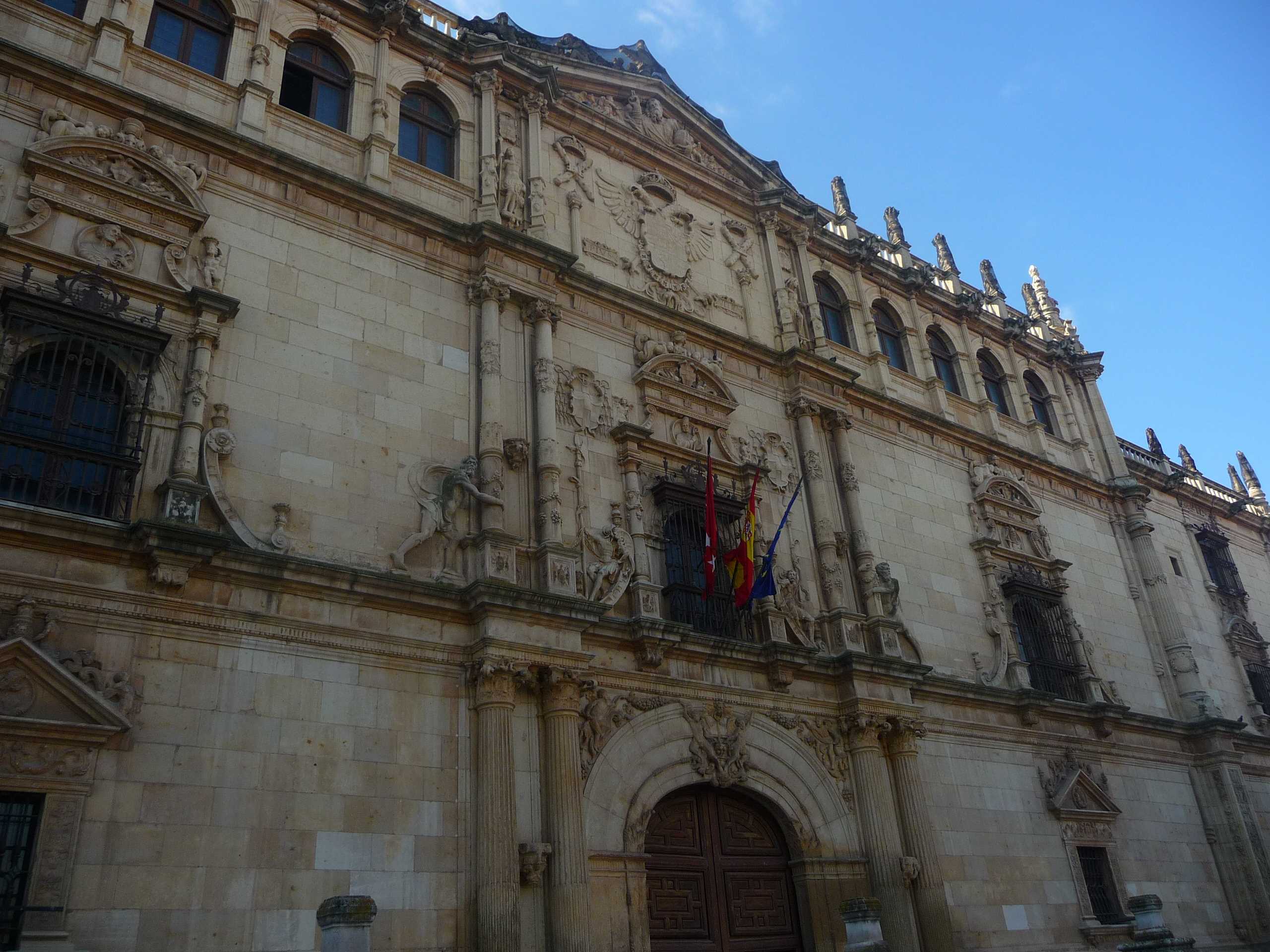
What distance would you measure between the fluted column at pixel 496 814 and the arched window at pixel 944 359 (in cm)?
1365

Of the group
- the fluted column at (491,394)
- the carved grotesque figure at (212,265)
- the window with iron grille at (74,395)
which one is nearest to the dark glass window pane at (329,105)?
the fluted column at (491,394)

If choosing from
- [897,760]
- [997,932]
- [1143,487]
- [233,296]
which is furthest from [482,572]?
[1143,487]

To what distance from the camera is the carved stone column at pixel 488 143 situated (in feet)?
49.2

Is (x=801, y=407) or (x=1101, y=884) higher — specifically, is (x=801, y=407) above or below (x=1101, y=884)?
above

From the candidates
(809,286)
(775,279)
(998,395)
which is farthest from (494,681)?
(998,395)

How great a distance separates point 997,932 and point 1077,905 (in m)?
2.23

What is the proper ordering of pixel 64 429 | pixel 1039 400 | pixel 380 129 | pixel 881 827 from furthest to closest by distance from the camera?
pixel 1039 400, pixel 380 129, pixel 881 827, pixel 64 429

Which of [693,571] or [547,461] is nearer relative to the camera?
[547,461]

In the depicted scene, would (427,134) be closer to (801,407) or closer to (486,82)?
(486,82)

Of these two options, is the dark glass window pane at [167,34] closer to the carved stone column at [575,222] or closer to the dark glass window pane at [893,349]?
the carved stone column at [575,222]

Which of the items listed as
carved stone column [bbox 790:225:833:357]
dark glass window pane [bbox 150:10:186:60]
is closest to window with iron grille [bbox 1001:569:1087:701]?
carved stone column [bbox 790:225:833:357]

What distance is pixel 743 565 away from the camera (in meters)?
14.1

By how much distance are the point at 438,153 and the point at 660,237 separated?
4.08m

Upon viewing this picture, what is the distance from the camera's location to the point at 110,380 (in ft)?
35.5
